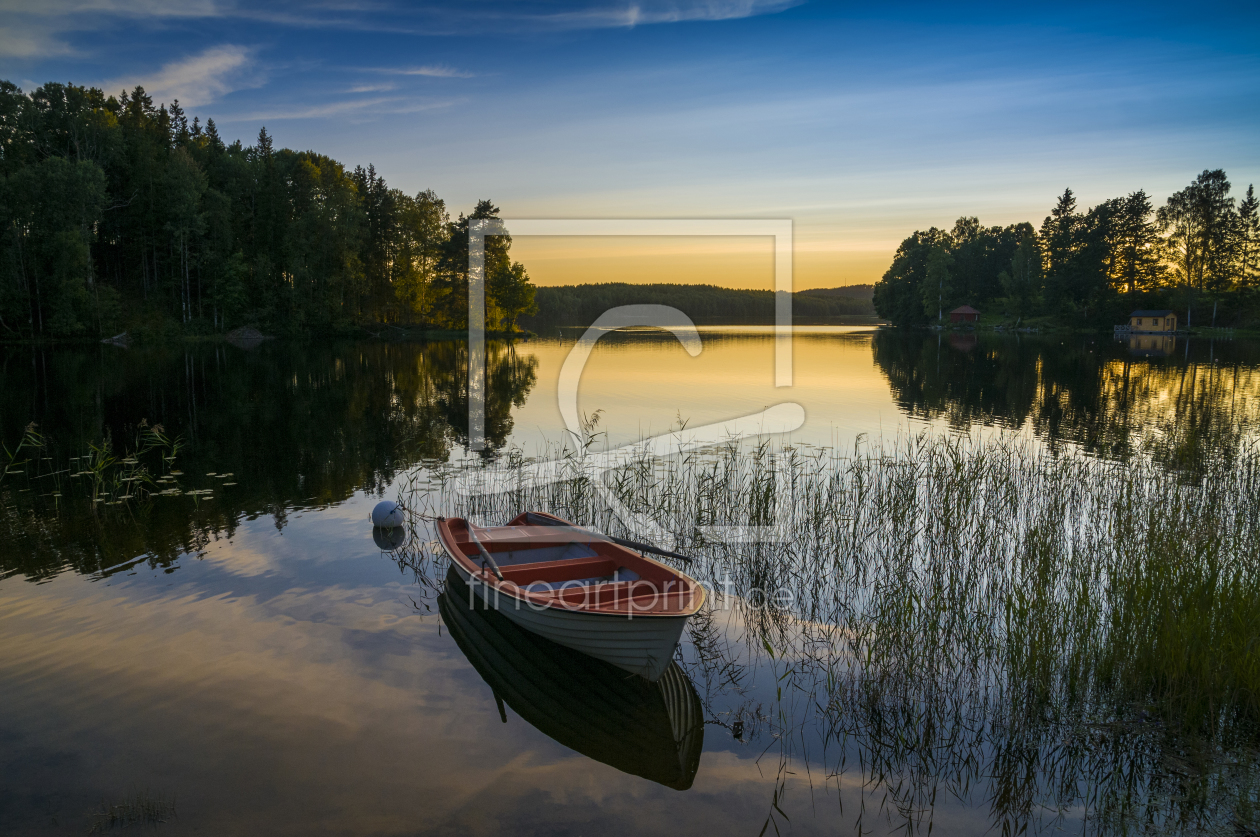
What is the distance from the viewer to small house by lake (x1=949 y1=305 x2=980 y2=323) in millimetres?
97938

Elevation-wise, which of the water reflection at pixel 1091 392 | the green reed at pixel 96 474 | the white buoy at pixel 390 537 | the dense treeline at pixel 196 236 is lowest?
the white buoy at pixel 390 537

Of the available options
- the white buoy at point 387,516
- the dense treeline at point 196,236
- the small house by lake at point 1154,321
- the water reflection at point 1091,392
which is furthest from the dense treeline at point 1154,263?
the white buoy at point 387,516

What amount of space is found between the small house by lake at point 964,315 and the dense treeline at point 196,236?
5798 centimetres

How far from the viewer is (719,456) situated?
55.4 feet

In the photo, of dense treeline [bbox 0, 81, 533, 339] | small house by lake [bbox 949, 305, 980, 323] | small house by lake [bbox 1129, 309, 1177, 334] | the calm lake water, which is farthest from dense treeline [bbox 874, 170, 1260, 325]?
the calm lake water

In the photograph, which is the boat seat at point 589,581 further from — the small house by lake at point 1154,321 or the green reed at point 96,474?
the small house by lake at point 1154,321

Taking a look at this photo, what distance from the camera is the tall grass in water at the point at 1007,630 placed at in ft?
19.0

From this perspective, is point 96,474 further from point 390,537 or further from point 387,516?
point 390,537

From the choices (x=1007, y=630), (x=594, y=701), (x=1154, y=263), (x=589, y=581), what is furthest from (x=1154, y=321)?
(x=594, y=701)

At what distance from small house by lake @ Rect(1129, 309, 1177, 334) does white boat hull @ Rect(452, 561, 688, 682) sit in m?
90.3

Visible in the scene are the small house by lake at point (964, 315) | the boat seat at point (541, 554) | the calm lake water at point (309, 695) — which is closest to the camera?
the calm lake water at point (309, 695)

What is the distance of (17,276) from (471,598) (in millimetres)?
56836

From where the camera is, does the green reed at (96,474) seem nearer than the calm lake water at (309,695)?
No

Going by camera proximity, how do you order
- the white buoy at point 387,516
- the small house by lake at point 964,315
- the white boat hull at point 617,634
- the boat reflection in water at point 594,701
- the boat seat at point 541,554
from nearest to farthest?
the boat reflection in water at point 594,701 < the white boat hull at point 617,634 < the boat seat at point 541,554 < the white buoy at point 387,516 < the small house by lake at point 964,315
